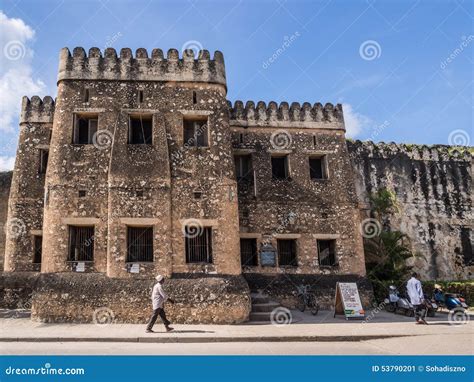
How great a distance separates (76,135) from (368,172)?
16205 mm

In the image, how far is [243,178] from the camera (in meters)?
20.1

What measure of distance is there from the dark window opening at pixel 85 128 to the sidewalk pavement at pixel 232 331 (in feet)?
21.2

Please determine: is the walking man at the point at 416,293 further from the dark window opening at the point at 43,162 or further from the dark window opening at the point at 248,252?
the dark window opening at the point at 43,162

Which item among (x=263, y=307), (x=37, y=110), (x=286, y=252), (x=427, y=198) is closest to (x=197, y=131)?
(x=286, y=252)

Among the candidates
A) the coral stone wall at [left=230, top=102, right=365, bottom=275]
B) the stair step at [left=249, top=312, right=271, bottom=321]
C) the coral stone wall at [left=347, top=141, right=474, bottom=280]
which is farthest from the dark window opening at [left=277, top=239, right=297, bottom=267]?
the coral stone wall at [left=347, top=141, right=474, bottom=280]

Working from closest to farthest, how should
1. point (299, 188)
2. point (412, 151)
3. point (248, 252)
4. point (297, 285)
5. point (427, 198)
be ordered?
point (297, 285) < point (248, 252) < point (299, 188) < point (427, 198) < point (412, 151)

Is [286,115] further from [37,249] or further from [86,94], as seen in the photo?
[37,249]

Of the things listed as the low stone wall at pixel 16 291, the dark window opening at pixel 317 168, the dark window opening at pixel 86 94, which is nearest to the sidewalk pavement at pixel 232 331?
the low stone wall at pixel 16 291

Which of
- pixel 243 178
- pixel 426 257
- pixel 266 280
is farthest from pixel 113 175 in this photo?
pixel 426 257

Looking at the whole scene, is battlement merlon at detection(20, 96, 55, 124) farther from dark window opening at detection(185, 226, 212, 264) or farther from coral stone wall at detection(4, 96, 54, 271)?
dark window opening at detection(185, 226, 212, 264)

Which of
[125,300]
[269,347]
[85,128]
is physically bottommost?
[269,347]

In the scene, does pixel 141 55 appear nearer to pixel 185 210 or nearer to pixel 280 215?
pixel 185 210

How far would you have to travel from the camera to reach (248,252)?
1934cm

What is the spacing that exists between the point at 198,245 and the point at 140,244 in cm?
197
